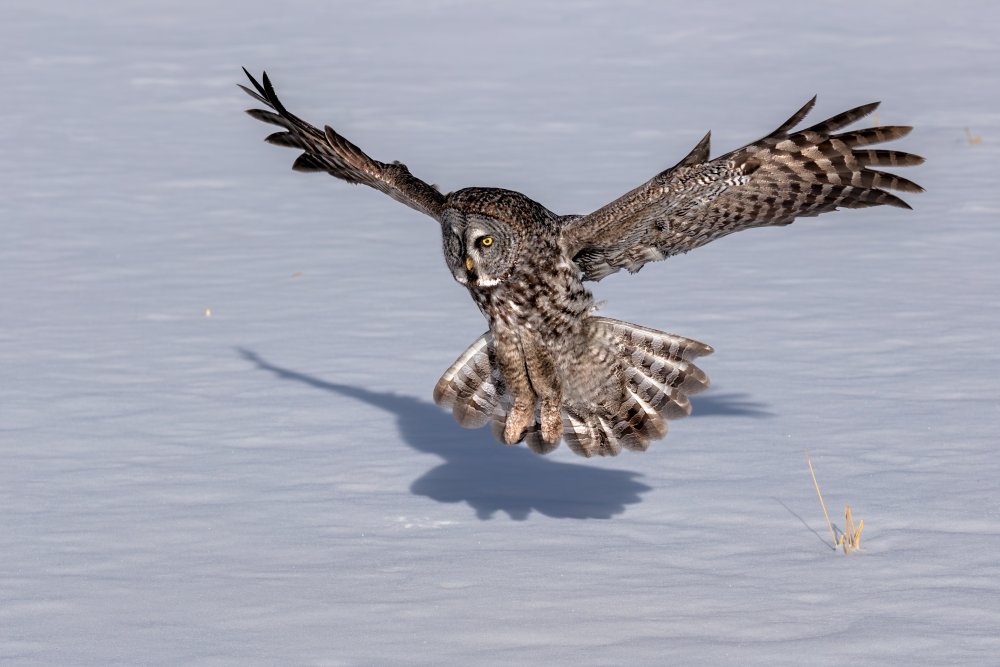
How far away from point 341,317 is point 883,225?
4.46 meters

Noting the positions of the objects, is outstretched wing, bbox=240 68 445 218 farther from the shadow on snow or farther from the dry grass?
the dry grass

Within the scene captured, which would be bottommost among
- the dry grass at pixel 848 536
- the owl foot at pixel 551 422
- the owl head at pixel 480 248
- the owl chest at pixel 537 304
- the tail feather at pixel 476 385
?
the dry grass at pixel 848 536

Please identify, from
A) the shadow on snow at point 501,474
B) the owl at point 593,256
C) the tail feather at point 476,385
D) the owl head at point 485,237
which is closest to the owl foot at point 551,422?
the owl at point 593,256

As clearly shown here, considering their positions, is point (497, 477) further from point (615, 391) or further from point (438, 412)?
point (438, 412)

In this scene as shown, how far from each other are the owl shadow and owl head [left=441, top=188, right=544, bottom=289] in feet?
3.18

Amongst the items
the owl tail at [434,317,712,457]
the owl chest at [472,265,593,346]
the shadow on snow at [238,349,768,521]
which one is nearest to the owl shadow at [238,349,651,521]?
the shadow on snow at [238,349,768,521]

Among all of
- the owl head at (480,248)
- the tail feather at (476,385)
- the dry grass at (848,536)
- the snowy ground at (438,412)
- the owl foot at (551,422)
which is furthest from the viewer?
the tail feather at (476,385)

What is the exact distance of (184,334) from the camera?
8.85m

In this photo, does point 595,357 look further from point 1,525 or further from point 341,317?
point 341,317

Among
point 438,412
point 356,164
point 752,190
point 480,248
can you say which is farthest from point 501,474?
point 752,190

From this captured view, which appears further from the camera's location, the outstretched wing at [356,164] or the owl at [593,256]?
the outstretched wing at [356,164]

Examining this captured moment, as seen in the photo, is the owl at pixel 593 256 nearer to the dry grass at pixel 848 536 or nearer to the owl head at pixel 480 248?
the owl head at pixel 480 248

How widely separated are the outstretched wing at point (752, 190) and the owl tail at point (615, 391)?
37cm

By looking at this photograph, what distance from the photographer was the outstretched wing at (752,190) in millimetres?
5949
